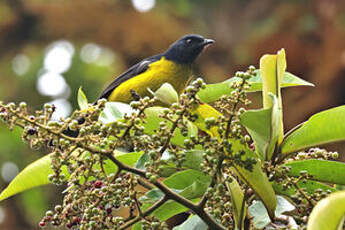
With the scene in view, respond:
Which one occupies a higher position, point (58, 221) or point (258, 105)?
point (58, 221)

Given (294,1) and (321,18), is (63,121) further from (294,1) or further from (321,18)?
(294,1)

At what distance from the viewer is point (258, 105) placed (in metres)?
6.79

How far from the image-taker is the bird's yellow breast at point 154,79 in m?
2.40

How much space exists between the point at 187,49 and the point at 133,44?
6973 millimetres

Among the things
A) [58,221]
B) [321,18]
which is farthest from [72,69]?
[58,221]

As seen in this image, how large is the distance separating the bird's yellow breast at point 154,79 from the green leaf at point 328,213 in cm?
162

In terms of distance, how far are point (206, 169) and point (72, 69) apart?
7.80 metres

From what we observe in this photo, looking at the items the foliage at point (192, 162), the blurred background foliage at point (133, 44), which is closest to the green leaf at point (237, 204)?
the foliage at point (192, 162)

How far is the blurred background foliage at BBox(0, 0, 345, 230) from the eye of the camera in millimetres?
8242

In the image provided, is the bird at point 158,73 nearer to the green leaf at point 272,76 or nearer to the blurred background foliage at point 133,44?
the green leaf at point 272,76

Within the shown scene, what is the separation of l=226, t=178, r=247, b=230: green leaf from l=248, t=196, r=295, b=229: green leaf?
1.8 inches

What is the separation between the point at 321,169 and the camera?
1076 mm

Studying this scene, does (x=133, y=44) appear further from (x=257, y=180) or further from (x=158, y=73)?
(x=257, y=180)

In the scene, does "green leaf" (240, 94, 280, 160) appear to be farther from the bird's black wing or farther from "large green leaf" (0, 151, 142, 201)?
the bird's black wing
